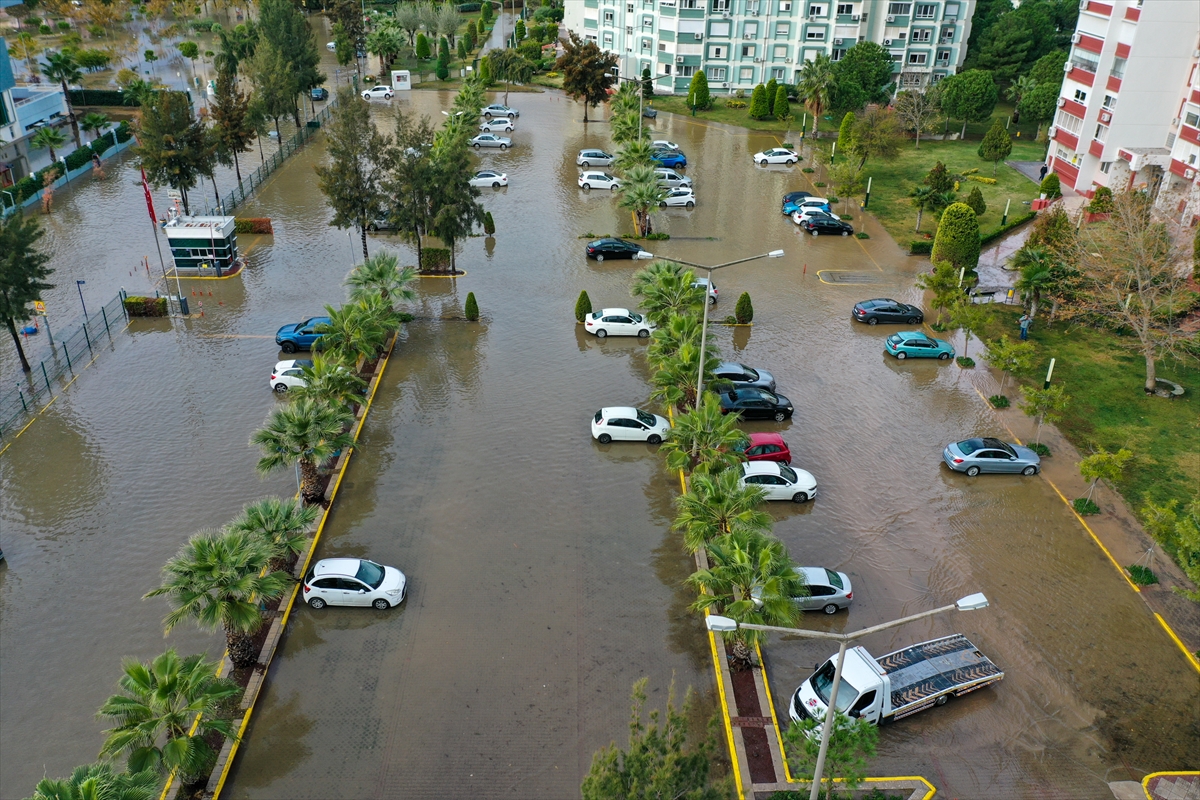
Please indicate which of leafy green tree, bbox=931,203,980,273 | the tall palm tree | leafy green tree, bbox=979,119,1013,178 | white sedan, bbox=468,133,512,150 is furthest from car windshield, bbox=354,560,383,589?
leafy green tree, bbox=979,119,1013,178

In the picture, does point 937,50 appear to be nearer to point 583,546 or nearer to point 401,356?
point 401,356

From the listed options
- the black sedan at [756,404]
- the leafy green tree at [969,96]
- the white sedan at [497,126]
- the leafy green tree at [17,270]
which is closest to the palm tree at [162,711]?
the black sedan at [756,404]

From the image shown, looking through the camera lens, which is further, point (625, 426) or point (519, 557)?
point (625, 426)

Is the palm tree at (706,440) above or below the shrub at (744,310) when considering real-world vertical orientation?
above

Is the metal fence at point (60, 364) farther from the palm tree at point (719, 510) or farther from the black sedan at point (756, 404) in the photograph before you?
the black sedan at point (756, 404)

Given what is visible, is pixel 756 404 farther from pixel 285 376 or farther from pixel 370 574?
pixel 285 376

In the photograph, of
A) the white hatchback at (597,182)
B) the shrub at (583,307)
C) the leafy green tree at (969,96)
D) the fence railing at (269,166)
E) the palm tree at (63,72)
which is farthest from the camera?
the leafy green tree at (969,96)

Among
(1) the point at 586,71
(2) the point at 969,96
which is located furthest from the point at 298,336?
(2) the point at 969,96

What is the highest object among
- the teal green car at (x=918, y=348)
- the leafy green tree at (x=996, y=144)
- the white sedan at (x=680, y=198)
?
the leafy green tree at (x=996, y=144)
